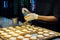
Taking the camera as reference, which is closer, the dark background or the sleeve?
the sleeve

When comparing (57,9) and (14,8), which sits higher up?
(57,9)

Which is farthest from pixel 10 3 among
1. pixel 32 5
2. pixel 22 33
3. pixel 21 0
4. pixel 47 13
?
pixel 22 33

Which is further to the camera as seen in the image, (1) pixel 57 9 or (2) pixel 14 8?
(2) pixel 14 8

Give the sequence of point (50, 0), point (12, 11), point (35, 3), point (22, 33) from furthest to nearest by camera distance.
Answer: point (12, 11)
point (35, 3)
point (50, 0)
point (22, 33)

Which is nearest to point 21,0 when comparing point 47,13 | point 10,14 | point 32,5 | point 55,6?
point 32,5

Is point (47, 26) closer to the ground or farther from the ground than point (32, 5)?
closer to the ground

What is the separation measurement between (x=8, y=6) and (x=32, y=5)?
76 cm

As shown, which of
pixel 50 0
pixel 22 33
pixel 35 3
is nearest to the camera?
pixel 22 33

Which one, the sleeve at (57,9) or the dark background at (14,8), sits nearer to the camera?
the sleeve at (57,9)

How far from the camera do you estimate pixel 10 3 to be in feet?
10.9

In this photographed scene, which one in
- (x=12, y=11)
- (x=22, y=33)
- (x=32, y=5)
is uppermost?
(x=32, y=5)

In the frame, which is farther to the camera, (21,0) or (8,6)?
(8,6)

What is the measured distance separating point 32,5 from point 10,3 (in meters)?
0.77

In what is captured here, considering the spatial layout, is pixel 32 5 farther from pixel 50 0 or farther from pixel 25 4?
pixel 50 0
